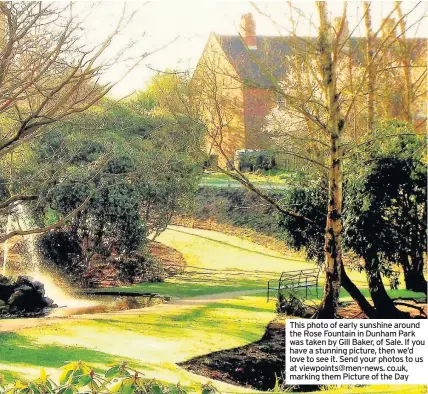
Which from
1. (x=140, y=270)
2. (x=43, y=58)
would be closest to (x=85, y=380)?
(x=43, y=58)

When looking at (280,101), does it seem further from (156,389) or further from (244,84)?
(156,389)

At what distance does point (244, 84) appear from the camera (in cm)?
824

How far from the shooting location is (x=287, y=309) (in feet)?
27.8

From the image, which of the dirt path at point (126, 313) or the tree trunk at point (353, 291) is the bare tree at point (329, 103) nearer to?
the tree trunk at point (353, 291)

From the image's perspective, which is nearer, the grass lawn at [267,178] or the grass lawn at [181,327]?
the grass lawn at [181,327]

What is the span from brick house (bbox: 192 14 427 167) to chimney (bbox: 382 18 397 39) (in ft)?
0.04

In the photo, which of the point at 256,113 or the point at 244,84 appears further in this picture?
the point at 256,113

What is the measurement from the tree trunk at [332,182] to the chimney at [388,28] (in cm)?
71

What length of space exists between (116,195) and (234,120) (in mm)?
2764

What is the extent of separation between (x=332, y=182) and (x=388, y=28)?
211 cm

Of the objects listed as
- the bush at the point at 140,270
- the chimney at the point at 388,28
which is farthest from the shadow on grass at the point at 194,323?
the chimney at the point at 388,28

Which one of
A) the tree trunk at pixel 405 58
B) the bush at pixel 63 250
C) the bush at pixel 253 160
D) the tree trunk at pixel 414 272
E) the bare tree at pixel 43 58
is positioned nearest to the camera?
the bare tree at pixel 43 58

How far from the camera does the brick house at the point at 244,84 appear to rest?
8117mm

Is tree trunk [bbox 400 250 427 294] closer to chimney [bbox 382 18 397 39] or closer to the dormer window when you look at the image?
the dormer window
